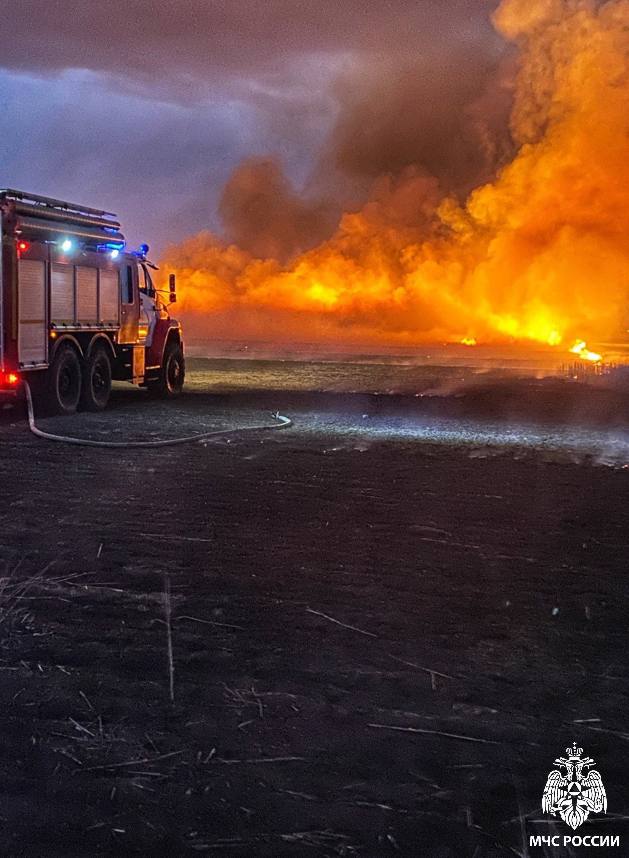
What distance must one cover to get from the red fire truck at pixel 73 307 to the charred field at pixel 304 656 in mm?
5775

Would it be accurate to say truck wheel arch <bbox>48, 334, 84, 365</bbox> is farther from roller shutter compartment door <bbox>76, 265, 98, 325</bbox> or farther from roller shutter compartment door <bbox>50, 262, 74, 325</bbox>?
roller shutter compartment door <bbox>76, 265, 98, 325</bbox>

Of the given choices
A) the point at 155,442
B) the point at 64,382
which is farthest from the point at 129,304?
the point at 155,442

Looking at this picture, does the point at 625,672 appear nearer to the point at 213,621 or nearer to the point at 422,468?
the point at 213,621

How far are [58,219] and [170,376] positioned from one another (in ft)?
18.2

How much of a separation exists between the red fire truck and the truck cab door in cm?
2

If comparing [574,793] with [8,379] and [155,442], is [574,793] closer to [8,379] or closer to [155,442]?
[155,442]

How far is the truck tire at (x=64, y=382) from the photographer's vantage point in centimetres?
1677

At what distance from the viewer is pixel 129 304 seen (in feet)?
63.9

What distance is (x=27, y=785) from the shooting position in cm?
356

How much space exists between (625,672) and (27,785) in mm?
2861

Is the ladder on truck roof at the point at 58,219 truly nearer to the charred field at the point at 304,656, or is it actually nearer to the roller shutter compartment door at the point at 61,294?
the roller shutter compartment door at the point at 61,294

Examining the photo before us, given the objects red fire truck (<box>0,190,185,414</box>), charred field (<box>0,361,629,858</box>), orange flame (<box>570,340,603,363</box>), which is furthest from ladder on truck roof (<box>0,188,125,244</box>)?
orange flame (<box>570,340,603,363</box>)

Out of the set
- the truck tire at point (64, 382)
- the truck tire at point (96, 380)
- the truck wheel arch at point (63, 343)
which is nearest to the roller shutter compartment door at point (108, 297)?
the truck tire at point (96, 380)

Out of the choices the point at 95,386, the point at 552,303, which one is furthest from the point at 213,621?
the point at 552,303
